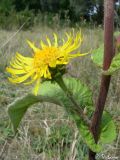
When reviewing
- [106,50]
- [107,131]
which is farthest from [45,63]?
[107,131]

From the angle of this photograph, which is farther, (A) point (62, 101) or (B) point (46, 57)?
(A) point (62, 101)

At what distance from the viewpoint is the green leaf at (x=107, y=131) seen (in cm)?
129

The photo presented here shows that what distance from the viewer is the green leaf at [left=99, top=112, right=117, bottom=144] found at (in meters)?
1.29

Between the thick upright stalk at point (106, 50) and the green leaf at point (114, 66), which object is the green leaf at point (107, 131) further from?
the green leaf at point (114, 66)

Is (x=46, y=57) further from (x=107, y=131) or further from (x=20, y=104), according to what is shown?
(x=107, y=131)

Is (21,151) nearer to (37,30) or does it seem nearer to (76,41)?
(76,41)

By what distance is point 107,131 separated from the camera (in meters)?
1.31

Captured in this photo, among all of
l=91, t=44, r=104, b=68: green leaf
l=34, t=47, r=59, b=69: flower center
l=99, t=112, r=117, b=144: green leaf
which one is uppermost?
l=34, t=47, r=59, b=69: flower center

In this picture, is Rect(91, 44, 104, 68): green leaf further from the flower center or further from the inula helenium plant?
the flower center

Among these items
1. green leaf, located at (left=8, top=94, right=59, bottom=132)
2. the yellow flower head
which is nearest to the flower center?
the yellow flower head

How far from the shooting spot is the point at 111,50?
1.15 metres

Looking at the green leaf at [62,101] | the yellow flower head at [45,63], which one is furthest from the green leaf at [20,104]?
the yellow flower head at [45,63]

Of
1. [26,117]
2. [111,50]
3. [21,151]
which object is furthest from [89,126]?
[26,117]

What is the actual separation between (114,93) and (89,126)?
75.7 inches
